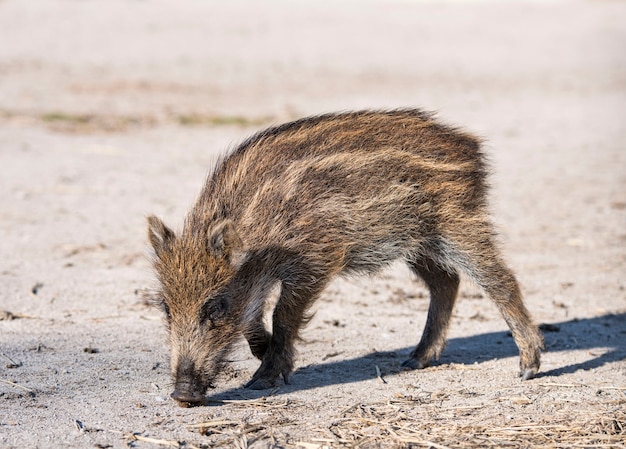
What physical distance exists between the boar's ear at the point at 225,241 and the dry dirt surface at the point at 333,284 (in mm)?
709

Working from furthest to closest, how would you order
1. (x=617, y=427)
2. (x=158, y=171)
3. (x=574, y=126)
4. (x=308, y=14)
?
(x=308, y=14) < (x=574, y=126) < (x=158, y=171) < (x=617, y=427)

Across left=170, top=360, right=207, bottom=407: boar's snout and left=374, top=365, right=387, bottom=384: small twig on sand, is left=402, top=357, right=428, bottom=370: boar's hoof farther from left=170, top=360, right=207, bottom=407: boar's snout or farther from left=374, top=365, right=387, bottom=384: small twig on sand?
left=170, top=360, right=207, bottom=407: boar's snout

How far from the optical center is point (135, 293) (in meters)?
6.34

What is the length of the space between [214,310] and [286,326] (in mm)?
473

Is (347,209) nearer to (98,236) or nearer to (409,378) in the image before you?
(409,378)

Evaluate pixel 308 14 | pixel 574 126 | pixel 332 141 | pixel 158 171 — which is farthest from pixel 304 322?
pixel 308 14

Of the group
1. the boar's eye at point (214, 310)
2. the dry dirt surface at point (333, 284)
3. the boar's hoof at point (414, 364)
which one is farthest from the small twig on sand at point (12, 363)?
the boar's hoof at point (414, 364)

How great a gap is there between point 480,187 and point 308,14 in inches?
784

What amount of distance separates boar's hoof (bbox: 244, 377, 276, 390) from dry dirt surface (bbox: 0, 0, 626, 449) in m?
0.05

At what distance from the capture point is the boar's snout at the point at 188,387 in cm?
432

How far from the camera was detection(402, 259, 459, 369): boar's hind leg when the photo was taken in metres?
5.40

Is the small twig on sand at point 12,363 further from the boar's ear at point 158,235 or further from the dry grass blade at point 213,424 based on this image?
the dry grass blade at point 213,424

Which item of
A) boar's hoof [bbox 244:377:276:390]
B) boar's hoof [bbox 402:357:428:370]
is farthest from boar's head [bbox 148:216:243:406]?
boar's hoof [bbox 402:357:428:370]

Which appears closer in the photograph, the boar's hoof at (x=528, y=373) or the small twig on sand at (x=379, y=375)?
the small twig on sand at (x=379, y=375)
